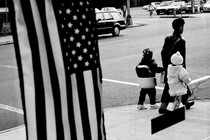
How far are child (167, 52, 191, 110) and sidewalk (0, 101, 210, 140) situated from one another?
21.9 inches

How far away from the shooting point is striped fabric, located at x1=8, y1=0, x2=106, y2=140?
3.53 meters

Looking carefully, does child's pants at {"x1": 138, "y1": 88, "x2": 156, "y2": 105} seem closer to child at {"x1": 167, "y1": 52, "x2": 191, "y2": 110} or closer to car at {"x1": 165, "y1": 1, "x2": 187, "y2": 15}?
child at {"x1": 167, "y1": 52, "x2": 191, "y2": 110}

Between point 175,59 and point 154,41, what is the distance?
515 inches

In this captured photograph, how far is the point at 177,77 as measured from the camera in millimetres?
7395

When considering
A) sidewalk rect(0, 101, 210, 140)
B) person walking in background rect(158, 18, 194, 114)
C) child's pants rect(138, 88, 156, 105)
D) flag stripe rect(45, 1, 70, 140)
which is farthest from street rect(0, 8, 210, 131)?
flag stripe rect(45, 1, 70, 140)

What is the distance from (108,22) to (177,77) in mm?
17963

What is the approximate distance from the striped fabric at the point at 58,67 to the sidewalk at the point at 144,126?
2.96m

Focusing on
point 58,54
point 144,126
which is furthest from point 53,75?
point 144,126

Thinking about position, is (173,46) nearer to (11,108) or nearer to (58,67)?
(11,108)

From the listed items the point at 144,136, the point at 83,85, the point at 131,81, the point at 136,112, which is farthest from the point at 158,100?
the point at 83,85

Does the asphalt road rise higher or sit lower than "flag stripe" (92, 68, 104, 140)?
lower

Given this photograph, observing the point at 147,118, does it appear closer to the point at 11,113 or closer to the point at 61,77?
the point at 11,113

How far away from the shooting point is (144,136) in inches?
264

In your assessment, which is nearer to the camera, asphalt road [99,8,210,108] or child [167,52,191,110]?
child [167,52,191,110]
